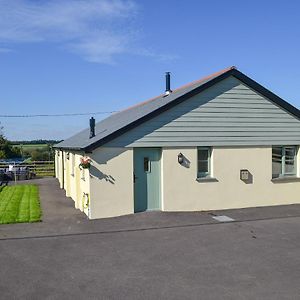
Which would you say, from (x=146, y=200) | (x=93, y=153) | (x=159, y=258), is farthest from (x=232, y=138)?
(x=159, y=258)

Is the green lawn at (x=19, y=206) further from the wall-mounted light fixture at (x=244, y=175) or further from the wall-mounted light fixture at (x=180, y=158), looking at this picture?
the wall-mounted light fixture at (x=244, y=175)

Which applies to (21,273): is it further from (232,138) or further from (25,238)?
(232,138)

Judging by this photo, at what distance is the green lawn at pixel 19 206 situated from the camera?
13.6 metres

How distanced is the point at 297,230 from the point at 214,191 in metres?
3.96

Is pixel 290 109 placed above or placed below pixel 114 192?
above

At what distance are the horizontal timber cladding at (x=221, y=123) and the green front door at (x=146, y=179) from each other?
0.38 meters

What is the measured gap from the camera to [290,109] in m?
16.0

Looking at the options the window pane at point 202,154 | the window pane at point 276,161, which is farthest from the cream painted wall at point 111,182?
the window pane at point 276,161

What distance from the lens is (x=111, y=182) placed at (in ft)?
44.9

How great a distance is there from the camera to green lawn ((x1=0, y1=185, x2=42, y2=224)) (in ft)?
44.5

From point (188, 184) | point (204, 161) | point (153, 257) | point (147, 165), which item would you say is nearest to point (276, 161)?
point (204, 161)

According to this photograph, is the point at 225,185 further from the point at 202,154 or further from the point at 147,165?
the point at 147,165

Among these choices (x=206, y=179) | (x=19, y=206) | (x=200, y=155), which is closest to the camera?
(x=206, y=179)

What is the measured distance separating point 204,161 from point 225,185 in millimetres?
1123
